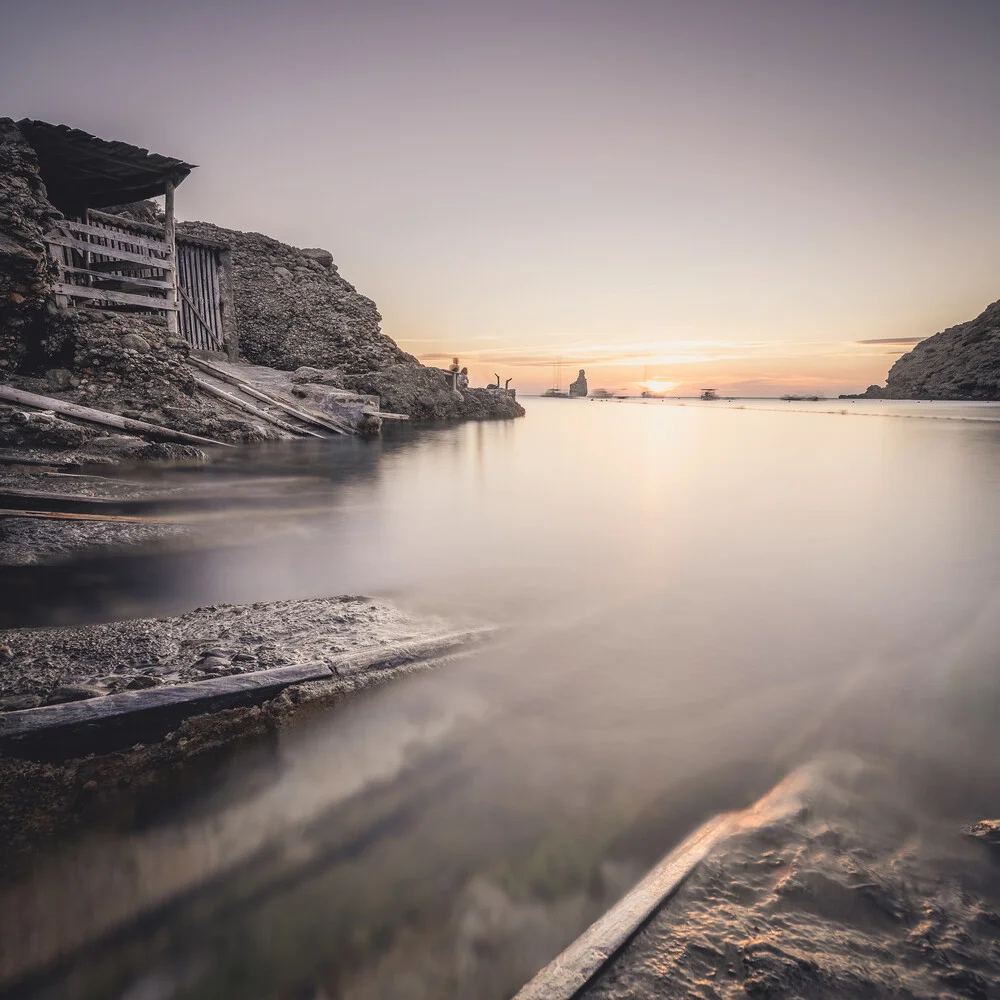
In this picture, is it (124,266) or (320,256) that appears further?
(320,256)

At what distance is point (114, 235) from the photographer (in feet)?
34.6

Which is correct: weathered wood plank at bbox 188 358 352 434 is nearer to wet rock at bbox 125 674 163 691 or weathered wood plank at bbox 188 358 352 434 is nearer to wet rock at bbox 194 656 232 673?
wet rock at bbox 194 656 232 673

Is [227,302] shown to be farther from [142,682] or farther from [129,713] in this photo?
[129,713]

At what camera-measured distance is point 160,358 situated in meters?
9.90

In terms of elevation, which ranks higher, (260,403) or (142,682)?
(260,403)

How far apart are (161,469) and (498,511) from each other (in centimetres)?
512

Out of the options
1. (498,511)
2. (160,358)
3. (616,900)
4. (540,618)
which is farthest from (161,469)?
(616,900)

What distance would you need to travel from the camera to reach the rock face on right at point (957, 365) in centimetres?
6962

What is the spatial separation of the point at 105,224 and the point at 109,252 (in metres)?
2.89

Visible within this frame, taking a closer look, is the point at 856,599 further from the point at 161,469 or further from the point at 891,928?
the point at 161,469

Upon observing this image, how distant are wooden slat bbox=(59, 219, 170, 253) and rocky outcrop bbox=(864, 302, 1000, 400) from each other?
9112 cm

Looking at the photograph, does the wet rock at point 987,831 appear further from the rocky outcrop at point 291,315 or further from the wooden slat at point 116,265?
the rocky outcrop at point 291,315

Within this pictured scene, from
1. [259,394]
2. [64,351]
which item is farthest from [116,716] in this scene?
[259,394]

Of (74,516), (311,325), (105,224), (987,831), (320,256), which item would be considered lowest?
(987,831)
